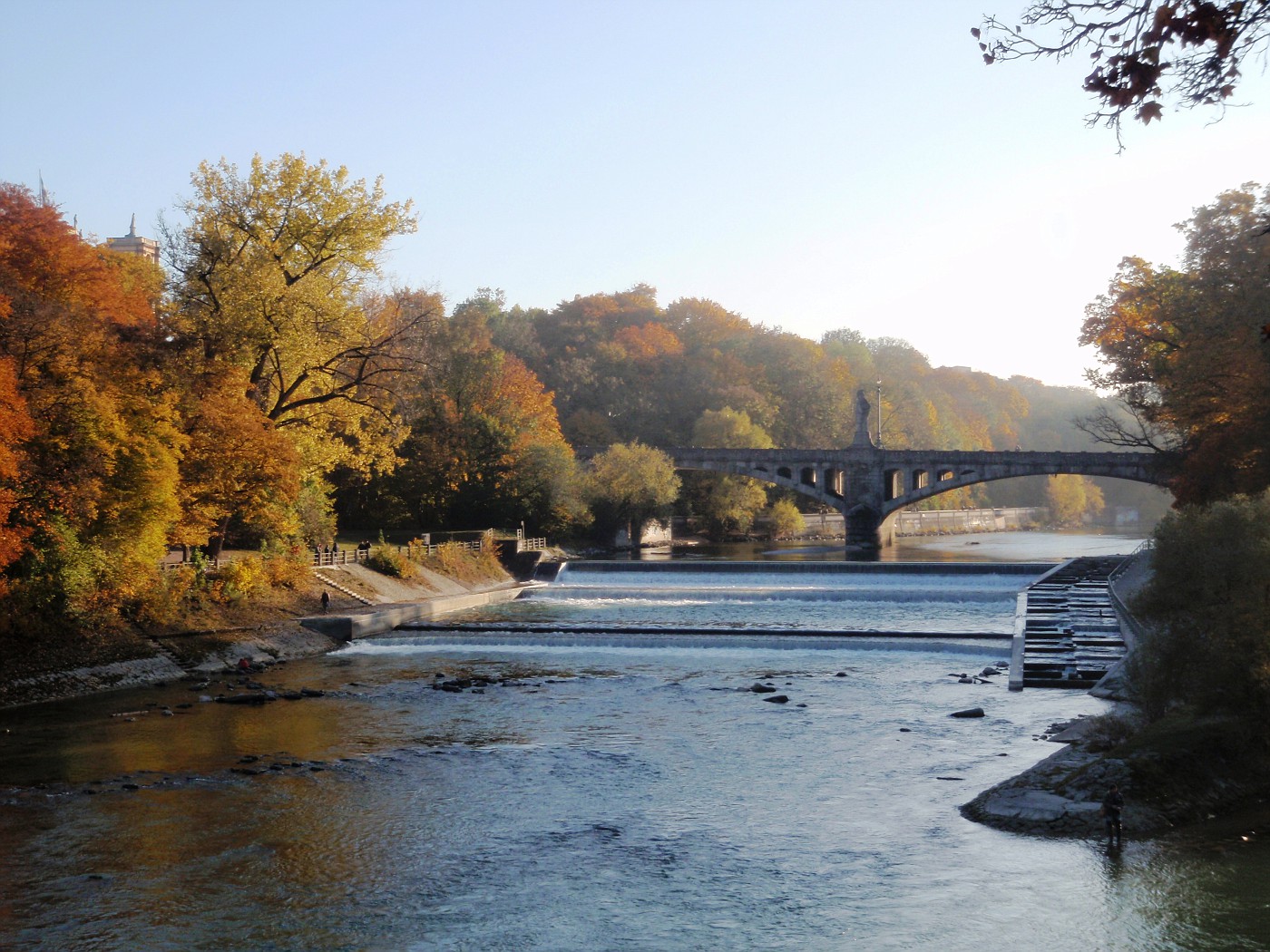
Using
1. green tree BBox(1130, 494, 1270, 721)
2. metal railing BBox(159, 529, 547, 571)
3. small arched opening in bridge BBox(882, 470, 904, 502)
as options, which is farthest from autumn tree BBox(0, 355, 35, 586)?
small arched opening in bridge BBox(882, 470, 904, 502)

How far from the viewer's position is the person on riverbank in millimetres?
14656

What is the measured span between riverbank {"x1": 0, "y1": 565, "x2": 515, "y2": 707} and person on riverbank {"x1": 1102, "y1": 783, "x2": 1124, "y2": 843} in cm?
2106

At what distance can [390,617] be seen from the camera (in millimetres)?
36156

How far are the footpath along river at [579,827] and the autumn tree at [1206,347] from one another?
13.1 metres

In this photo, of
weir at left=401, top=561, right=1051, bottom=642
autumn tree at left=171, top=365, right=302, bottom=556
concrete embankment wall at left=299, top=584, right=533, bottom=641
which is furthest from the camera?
weir at left=401, top=561, right=1051, bottom=642

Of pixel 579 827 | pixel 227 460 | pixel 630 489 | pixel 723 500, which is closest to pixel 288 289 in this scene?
pixel 227 460

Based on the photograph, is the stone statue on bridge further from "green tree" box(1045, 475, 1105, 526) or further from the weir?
"green tree" box(1045, 475, 1105, 526)

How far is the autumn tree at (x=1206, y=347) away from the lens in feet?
109

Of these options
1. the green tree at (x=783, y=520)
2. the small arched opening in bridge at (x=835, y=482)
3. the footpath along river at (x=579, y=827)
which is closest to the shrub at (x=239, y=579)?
the footpath along river at (x=579, y=827)

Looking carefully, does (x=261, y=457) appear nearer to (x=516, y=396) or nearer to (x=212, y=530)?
(x=212, y=530)

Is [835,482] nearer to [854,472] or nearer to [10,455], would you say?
[854,472]

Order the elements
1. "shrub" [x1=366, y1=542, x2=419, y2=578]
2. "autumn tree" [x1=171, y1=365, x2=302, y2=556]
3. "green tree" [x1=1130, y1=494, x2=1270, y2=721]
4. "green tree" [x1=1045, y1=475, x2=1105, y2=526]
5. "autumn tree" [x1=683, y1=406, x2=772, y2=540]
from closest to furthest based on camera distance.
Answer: "green tree" [x1=1130, y1=494, x2=1270, y2=721], "autumn tree" [x1=171, y1=365, x2=302, y2=556], "shrub" [x1=366, y1=542, x2=419, y2=578], "autumn tree" [x1=683, y1=406, x2=772, y2=540], "green tree" [x1=1045, y1=475, x2=1105, y2=526]

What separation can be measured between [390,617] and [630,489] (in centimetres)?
3161

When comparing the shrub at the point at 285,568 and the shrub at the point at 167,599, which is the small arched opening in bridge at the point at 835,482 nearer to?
the shrub at the point at 285,568
